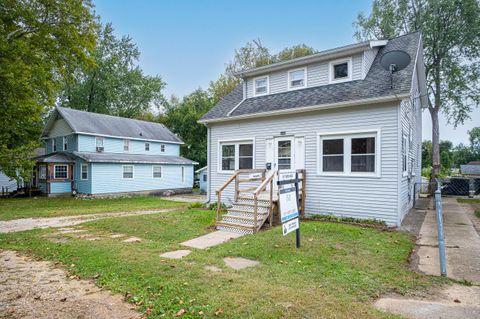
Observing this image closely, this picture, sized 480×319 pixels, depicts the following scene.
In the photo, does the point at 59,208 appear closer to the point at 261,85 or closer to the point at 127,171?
the point at 127,171

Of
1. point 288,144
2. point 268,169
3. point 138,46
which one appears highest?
point 138,46

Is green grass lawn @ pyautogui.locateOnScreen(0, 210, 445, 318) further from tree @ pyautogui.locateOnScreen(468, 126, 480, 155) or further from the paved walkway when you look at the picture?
tree @ pyautogui.locateOnScreen(468, 126, 480, 155)

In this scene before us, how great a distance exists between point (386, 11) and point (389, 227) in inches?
702

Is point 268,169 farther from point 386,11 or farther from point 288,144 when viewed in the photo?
point 386,11

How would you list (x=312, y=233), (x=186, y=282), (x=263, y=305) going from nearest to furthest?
(x=263, y=305) → (x=186, y=282) → (x=312, y=233)

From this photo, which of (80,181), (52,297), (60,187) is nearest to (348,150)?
(52,297)

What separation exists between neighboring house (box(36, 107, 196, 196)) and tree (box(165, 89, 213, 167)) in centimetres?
587

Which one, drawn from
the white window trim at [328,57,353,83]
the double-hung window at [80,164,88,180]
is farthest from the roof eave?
the double-hung window at [80,164,88,180]

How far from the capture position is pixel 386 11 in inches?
771

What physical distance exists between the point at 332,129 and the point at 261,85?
14.1ft

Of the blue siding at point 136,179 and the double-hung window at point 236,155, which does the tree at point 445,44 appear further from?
the blue siding at point 136,179

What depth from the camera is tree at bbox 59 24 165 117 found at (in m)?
31.6

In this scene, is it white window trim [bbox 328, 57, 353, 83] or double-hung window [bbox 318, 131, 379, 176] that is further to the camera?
white window trim [bbox 328, 57, 353, 83]

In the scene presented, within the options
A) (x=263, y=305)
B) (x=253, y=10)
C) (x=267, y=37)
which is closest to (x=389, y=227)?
(x=263, y=305)
